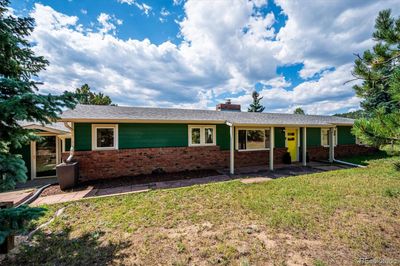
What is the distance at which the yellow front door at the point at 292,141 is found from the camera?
38.0 ft

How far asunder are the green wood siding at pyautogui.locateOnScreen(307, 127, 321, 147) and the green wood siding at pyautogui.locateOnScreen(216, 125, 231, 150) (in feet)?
20.4

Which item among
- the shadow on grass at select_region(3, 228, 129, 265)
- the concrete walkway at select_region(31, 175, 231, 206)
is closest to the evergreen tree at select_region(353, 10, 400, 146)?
the shadow on grass at select_region(3, 228, 129, 265)

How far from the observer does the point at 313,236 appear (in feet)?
10.6

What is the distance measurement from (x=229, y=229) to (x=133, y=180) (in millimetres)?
5331

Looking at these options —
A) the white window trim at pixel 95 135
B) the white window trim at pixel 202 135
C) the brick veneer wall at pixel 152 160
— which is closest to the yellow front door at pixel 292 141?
the brick veneer wall at pixel 152 160

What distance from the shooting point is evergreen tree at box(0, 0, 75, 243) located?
7.50 feet

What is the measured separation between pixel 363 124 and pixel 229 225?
2944 mm

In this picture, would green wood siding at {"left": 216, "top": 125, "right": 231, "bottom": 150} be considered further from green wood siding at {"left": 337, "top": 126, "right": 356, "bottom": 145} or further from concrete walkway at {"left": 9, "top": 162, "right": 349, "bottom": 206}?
green wood siding at {"left": 337, "top": 126, "right": 356, "bottom": 145}

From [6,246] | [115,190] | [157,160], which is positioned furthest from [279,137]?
[6,246]

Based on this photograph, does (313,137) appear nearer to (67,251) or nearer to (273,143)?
(273,143)

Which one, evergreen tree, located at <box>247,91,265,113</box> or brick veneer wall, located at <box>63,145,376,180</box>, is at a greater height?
evergreen tree, located at <box>247,91,265,113</box>

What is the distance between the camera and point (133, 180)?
7.61 m

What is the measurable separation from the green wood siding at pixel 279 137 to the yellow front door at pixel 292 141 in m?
0.35

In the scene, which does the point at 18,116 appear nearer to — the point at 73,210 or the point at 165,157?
the point at 73,210
